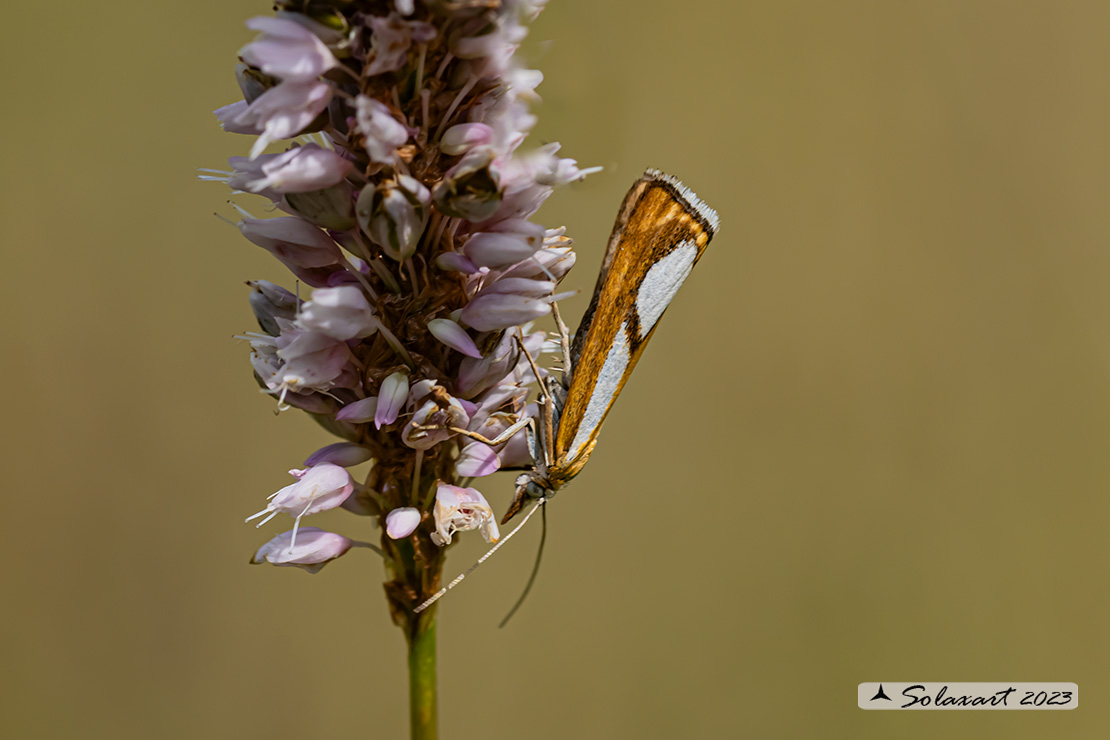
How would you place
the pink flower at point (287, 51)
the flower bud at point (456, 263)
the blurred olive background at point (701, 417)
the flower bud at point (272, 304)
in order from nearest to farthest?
the pink flower at point (287, 51) < the flower bud at point (456, 263) < the flower bud at point (272, 304) < the blurred olive background at point (701, 417)

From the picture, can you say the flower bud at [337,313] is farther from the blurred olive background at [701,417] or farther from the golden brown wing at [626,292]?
the blurred olive background at [701,417]

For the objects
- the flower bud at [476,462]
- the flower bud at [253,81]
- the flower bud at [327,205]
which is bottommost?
the flower bud at [476,462]

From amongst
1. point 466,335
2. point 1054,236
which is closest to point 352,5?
point 466,335

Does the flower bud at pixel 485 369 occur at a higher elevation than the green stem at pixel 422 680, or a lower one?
higher

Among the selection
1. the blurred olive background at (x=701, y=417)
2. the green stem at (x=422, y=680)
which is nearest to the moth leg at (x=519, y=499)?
the green stem at (x=422, y=680)

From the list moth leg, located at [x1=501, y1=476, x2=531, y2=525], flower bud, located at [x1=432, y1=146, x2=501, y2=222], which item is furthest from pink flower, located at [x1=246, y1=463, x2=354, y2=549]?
flower bud, located at [x1=432, y1=146, x2=501, y2=222]

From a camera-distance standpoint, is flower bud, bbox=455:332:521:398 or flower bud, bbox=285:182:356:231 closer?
flower bud, bbox=285:182:356:231

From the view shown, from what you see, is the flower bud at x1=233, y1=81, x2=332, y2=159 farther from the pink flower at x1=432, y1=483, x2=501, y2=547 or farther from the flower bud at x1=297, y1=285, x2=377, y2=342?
the pink flower at x1=432, y1=483, x2=501, y2=547

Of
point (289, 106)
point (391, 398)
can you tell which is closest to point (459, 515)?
point (391, 398)
